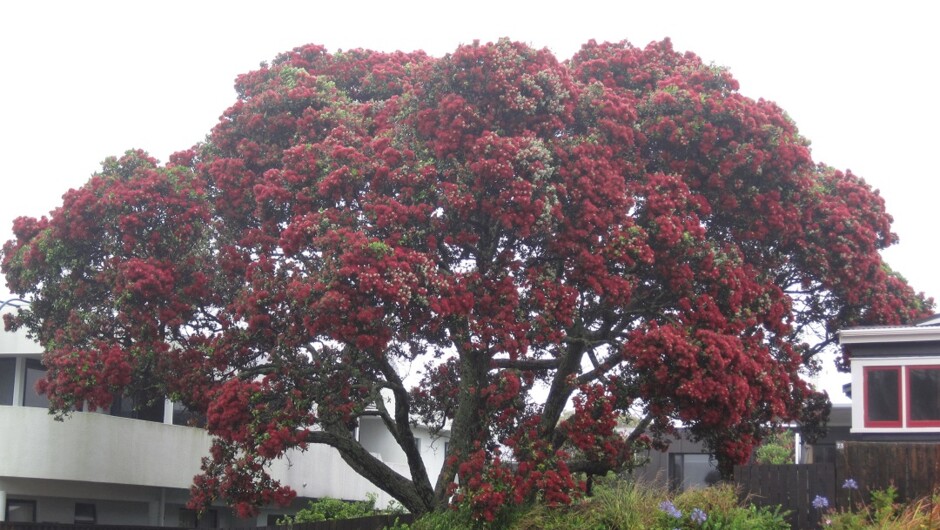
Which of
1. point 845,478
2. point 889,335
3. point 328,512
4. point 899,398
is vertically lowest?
point 328,512

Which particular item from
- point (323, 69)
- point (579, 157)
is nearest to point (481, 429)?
point (579, 157)

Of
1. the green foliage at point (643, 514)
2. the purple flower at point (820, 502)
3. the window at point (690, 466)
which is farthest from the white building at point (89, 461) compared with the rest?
the window at point (690, 466)

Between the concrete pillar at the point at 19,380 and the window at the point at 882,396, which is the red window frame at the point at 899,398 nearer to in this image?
the window at the point at 882,396

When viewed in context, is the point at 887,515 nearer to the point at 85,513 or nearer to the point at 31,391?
the point at 85,513

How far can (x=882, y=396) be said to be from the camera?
69.4 feet

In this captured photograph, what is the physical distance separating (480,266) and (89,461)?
32.8 ft

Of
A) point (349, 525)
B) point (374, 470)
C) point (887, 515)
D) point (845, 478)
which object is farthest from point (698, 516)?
point (349, 525)

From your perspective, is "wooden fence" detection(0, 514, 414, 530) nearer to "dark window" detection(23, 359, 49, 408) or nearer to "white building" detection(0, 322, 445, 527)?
"white building" detection(0, 322, 445, 527)

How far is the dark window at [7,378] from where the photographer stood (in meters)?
25.9

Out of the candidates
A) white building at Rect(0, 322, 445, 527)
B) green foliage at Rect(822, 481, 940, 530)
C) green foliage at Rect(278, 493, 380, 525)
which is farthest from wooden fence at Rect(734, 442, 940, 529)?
green foliage at Rect(278, 493, 380, 525)

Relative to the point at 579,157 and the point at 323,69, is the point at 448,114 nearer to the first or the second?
the point at 579,157

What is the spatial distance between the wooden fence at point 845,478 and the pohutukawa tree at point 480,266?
110cm

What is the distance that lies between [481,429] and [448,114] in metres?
5.64

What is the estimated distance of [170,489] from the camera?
28.2 metres
